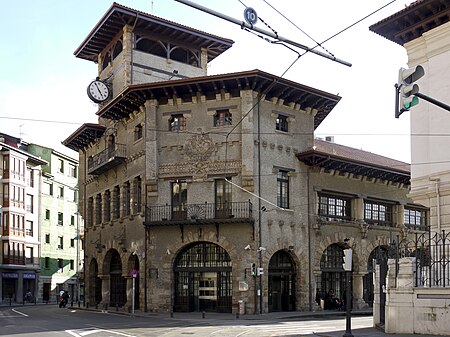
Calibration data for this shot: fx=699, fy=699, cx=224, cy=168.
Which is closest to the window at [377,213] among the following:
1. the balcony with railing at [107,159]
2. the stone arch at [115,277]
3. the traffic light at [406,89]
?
the balcony with railing at [107,159]

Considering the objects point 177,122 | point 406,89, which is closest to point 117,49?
point 177,122

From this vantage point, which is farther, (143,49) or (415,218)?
(415,218)

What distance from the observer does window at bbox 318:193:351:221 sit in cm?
4204

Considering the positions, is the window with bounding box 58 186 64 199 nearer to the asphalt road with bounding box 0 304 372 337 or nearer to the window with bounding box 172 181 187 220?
the window with bounding box 172 181 187 220

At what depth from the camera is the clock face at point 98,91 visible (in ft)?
157

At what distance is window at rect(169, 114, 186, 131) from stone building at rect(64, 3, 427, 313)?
0.22ft

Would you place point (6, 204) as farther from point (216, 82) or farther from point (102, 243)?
point (216, 82)

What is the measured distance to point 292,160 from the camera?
40.3 m

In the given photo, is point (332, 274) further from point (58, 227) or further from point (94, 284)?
point (58, 227)

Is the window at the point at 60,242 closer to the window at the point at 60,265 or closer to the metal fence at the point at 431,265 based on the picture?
the window at the point at 60,265

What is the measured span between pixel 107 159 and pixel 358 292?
18196 mm

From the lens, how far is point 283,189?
131 feet

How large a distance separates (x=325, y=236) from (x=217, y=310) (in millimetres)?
8165

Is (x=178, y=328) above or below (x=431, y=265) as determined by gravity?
below
